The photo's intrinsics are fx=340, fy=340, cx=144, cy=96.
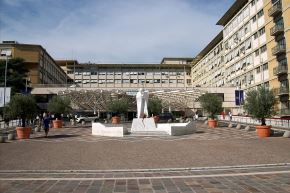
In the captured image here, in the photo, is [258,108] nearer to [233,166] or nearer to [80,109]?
[233,166]

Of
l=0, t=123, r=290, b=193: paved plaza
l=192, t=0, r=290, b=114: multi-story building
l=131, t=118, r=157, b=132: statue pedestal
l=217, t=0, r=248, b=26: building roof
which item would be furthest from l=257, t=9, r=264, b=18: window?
l=0, t=123, r=290, b=193: paved plaza

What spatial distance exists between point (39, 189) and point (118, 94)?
2455 inches

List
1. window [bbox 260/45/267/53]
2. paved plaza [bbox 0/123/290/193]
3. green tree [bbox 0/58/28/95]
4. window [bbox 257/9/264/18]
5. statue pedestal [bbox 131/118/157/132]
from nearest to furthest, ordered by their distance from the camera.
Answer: paved plaza [bbox 0/123/290/193]
statue pedestal [bbox 131/118/157/132]
window [bbox 260/45/267/53]
window [bbox 257/9/264/18]
green tree [bbox 0/58/28/95]

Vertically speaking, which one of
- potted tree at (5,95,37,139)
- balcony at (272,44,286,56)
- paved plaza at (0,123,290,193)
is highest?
balcony at (272,44,286,56)

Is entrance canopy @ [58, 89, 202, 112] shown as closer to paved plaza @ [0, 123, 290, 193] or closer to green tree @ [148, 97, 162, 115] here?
green tree @ [148, 97, 162, 115]

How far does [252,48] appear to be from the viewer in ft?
184

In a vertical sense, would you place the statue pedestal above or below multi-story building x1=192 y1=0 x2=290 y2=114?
below

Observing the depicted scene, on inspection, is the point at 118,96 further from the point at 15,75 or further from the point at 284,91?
the point at 284,91

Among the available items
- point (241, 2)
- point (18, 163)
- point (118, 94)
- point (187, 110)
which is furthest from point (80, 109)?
point (18, 163)

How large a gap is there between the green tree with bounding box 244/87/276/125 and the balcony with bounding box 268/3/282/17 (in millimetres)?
26294

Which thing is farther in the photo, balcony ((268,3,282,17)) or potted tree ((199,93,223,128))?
balcony ((268,3,282,17))

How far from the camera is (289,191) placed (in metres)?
6.70

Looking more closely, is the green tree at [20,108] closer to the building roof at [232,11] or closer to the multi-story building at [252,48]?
the multi-story building at [252,48]

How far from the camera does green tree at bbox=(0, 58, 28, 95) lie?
186 feet
